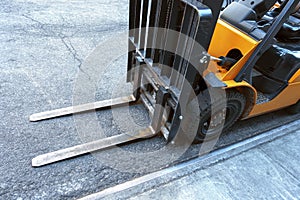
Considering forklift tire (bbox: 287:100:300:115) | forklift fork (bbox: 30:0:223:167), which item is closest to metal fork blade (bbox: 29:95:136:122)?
forklift fork (bbox: 30:0:223:167)

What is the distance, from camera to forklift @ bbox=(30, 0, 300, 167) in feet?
5.99

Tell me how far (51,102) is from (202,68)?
5.53 ft

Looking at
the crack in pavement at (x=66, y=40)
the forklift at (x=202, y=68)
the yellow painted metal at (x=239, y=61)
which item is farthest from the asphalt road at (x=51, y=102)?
the yellow painted metal at (x=239, y=61)

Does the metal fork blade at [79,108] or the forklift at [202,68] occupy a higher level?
the forklift at [202,68]

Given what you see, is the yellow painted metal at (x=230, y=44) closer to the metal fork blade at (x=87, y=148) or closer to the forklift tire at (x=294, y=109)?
the metal fork blade at (x=87, y=148)

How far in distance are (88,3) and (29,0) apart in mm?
1230

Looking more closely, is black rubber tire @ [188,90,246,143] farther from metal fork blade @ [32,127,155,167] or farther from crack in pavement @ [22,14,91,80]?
crack in pavement @ [22,14,91,80]

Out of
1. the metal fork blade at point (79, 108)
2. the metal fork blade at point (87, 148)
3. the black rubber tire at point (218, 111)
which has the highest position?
the black rubber tire at point (218, 111)

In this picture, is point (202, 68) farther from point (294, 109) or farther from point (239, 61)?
point (294, 109)

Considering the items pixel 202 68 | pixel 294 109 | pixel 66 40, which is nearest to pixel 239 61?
pixel 202 68

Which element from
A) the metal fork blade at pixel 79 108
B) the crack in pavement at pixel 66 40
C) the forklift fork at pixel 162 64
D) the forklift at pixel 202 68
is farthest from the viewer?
the crack in pavement at pixel 66 40

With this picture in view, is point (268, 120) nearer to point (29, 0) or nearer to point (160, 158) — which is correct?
point (160, 158)

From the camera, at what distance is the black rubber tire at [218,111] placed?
2.01 meters

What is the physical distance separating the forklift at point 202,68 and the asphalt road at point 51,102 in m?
0.12
